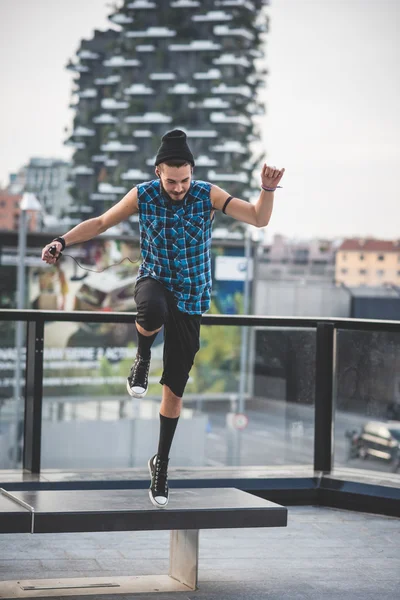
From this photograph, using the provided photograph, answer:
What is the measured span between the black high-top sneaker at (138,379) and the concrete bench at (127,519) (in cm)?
44

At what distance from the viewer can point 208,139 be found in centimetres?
8994

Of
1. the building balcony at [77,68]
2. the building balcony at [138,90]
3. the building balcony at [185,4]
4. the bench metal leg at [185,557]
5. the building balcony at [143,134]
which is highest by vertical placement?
the building balcony at [185,4]

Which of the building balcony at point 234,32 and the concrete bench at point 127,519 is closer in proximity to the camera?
the concrete bench at point 127,519

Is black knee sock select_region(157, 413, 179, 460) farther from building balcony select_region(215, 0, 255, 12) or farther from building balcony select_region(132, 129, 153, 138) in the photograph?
building balcony select_region(215, 0, 255, 12)

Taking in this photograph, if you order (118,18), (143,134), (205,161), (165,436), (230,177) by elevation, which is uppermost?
(118,18)

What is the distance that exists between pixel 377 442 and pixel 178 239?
10.6ft

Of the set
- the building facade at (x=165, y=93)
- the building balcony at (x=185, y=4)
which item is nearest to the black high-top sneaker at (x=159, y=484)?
the building facade at (x=165, y=93)

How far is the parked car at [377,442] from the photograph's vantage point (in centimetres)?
655

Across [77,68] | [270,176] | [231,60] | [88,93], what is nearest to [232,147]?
[231,60]

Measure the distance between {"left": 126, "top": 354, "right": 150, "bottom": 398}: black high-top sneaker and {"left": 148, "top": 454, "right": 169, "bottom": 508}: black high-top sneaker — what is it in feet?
1.12

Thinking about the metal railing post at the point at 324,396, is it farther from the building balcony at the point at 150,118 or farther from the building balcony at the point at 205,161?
the building balcony at the point at 150,118

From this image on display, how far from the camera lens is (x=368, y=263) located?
93562 millimetres

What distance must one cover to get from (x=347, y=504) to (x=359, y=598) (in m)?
1.88

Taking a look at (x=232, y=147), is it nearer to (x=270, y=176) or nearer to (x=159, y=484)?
(x=159, y=484)
